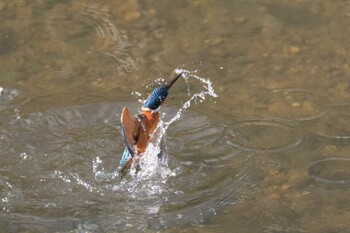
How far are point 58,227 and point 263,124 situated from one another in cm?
139

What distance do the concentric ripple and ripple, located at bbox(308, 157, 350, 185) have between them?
0.35m

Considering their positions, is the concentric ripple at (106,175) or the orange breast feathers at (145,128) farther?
the concentric ripple at (106,175)

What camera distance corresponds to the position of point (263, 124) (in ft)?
15.0

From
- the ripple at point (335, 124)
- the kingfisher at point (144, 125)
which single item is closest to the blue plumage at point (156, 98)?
the kingfisher at point (144, 125)

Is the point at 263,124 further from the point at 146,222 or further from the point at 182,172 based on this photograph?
the point at 146,222

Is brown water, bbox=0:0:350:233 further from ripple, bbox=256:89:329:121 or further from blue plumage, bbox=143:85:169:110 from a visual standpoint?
blue plumage, bbox=143:85:169:110

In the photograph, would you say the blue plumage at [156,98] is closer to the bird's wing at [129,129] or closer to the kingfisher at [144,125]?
the kingfisher at [144,125]

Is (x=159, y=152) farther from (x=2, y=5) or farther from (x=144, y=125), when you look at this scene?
(x=2, y=5)

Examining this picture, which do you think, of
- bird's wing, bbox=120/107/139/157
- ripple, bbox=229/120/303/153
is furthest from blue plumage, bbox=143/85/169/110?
ripple, bbox=229/120/303/153

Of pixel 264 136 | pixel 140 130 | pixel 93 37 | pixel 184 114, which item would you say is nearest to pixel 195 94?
pixel 184 114

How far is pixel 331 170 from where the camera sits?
4.21 m

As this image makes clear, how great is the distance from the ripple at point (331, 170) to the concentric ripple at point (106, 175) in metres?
0.35

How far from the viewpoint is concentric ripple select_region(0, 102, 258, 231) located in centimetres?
391

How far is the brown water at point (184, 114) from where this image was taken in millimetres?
3951
